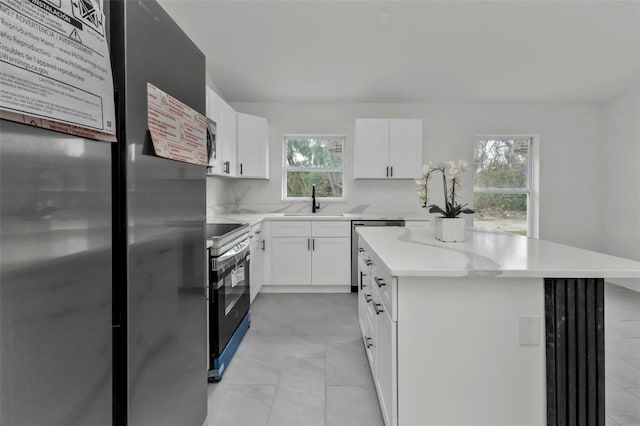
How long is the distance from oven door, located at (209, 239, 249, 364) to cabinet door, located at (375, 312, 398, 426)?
39.0 inches

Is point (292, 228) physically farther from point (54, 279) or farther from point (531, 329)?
point (54, 279)

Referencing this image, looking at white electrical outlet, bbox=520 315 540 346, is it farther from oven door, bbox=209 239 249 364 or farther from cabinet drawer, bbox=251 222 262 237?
cabinet drawer, bbox=251 222 262 237

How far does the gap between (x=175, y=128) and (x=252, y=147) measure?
2.96m

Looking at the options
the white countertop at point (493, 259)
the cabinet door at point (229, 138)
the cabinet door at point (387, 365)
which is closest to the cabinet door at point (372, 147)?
the cabinet door at point (229, 138)

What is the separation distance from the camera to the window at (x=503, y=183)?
470 cm

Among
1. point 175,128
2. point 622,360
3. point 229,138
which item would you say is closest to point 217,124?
point 229,138

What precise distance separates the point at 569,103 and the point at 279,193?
14.2ft

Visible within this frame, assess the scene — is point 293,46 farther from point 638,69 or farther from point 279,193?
point 638,69

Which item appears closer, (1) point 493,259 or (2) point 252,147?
(1) point 493,259

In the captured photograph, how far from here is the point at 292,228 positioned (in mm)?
3883

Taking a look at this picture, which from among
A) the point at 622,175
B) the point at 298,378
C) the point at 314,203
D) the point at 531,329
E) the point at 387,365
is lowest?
the point at 298,378

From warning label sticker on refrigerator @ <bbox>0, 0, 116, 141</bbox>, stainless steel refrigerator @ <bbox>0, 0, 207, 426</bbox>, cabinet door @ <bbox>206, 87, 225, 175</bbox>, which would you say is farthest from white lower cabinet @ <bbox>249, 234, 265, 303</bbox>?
warning label sticker on refrigerator @ <bbox>0, 0, 116, 141</bbox>

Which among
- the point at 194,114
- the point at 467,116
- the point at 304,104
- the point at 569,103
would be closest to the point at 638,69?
the point at 569,103

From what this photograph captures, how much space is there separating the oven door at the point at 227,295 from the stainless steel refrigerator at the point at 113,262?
519 mm
